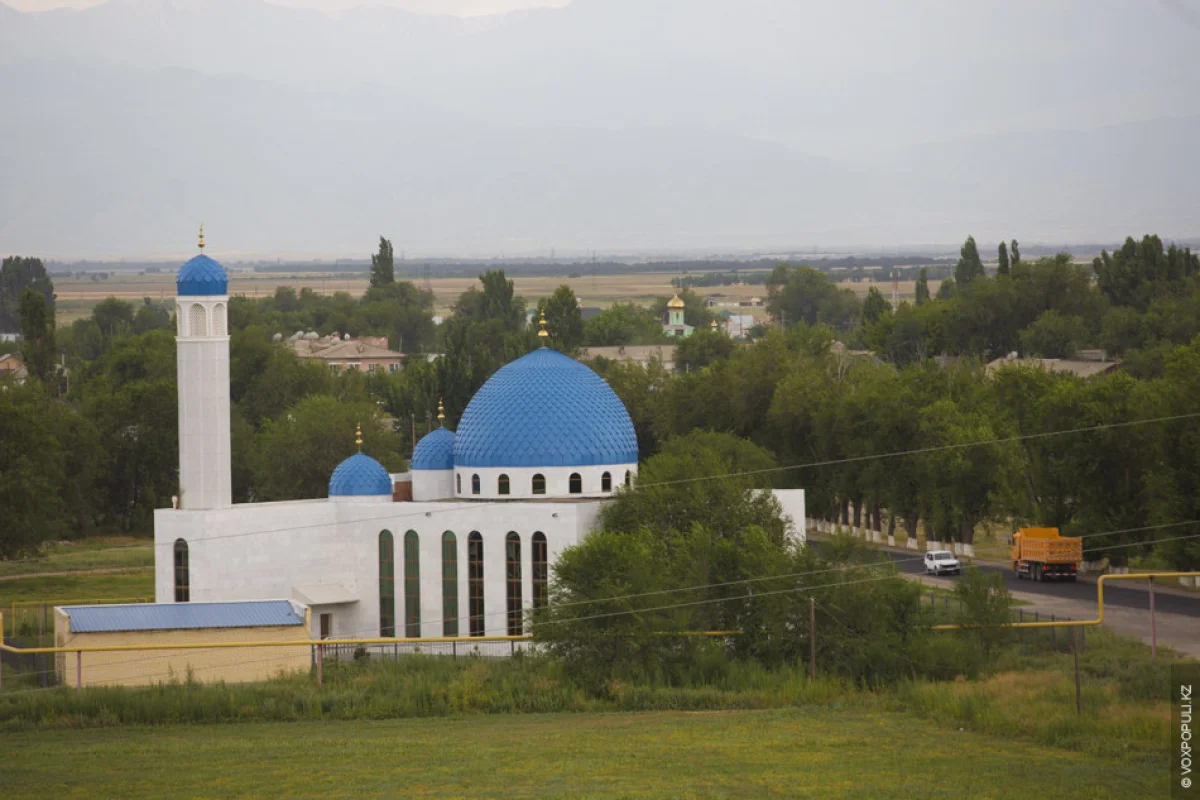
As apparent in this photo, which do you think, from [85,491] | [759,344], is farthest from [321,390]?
[759,344]

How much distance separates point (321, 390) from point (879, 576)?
68.9 meters

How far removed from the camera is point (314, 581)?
196 ft

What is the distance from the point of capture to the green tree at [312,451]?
91938 millimetres

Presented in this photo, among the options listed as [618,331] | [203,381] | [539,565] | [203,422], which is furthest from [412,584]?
[618,331]

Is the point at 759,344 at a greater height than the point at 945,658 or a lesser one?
greater

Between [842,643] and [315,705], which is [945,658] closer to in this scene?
[842,643]

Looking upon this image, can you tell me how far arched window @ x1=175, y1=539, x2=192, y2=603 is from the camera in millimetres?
58219

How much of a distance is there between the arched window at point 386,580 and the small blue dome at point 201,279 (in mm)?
8838

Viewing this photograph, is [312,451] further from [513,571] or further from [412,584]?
[513,571]

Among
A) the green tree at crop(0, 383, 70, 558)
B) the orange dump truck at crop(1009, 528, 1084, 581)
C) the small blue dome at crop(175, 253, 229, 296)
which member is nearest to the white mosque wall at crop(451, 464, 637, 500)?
the small blue dome at crop(175, 253, 229, 296)

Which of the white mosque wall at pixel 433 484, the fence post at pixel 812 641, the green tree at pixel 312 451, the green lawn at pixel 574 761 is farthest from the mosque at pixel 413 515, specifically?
the green tree at pixel 312 451

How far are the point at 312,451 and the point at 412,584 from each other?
3315 centimetres

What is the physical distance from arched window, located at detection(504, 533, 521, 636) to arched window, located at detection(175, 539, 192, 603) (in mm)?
9030

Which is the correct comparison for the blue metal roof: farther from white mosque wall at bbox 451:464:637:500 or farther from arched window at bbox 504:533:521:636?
white mosque wall at bbox 451:464:637:500
